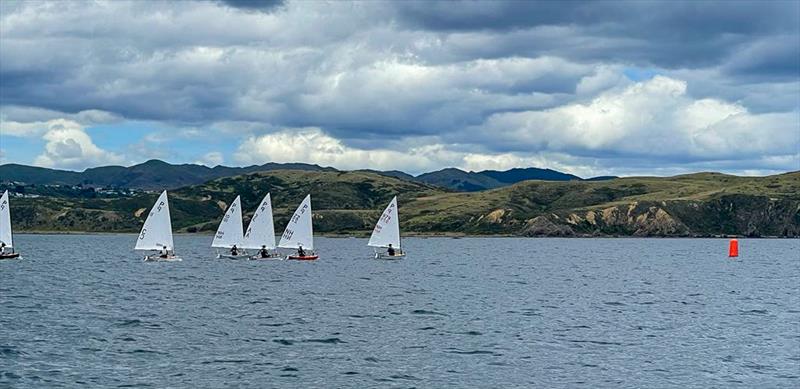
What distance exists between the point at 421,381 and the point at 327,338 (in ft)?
49.5

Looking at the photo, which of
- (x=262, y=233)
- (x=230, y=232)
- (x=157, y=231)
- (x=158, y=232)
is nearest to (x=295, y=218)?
(x=262, y=233)

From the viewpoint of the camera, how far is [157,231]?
146m

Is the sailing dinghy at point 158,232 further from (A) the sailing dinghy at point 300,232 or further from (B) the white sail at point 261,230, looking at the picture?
(A) the sailing dinghy at point 300,232

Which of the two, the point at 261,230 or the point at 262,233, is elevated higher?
the point at 261,230

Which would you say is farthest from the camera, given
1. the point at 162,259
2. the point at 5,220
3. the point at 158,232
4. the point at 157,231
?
the point at 162,259

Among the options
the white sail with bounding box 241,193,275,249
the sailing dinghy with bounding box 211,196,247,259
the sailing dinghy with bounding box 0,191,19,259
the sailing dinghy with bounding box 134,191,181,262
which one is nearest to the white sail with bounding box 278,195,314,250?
the white sail with bounding box 241,193,275,249

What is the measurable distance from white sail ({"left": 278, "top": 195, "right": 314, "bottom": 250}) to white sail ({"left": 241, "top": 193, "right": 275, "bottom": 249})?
2637 millimetres

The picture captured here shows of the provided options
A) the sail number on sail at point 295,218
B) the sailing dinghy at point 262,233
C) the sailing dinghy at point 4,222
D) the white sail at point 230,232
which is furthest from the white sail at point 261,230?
the sailing dinghy at point 4,222

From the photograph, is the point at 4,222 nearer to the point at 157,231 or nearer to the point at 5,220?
the point at 5,220

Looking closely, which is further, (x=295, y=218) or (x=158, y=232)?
(x=295, y=218)

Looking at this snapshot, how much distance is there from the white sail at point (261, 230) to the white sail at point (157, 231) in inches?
507

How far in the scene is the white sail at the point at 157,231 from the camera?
465ft

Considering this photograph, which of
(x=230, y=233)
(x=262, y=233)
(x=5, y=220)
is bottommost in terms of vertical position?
(x=262, y=233)

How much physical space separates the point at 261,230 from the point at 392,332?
91.7 meters
